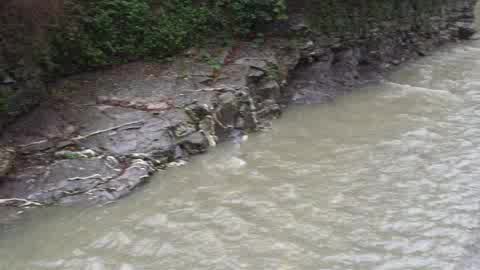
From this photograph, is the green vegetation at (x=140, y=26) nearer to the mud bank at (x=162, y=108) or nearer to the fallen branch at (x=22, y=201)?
the mud bank at (x=162, y=108)

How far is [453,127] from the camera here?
28.0 feet

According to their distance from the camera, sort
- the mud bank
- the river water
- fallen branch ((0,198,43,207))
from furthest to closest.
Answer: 1. the mud bank
2. fallen branch ((0,198,43,207))
3. the river water

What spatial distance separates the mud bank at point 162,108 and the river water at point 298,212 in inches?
15.1

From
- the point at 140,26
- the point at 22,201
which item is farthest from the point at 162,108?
the point at 22,201

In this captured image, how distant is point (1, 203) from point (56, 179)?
0.73 metres

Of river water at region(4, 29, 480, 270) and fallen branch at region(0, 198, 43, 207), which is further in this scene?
fallen branch at region(0, 198, 43, 207)

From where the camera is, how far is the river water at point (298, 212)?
5.42m

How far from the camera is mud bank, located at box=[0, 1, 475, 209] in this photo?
6895mm

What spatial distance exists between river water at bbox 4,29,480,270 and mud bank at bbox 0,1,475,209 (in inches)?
15.1

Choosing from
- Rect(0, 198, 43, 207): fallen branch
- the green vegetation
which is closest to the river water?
Rect(0, 198, 43, 207): fallen branch

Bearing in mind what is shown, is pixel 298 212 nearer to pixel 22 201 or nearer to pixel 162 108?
pixel 162 108

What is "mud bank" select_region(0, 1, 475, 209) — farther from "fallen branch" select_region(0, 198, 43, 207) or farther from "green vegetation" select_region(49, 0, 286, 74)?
"green vegetation" select_region(49, 0, 286, 74)

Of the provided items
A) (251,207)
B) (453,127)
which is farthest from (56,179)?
(453,127)

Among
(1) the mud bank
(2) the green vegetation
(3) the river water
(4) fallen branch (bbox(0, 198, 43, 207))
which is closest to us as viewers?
(3) the river water
